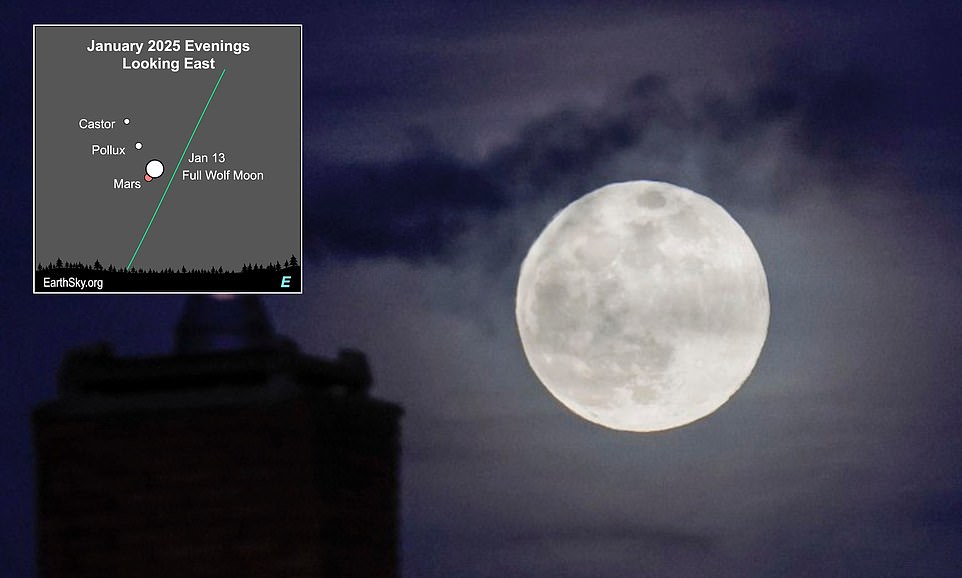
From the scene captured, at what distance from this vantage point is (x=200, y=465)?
25.3 metres

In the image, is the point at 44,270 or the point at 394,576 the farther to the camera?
the point at 394,576

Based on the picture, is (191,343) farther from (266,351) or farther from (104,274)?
(104,274)

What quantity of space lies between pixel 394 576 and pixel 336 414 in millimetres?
3274

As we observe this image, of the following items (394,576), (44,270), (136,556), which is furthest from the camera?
(394,576)

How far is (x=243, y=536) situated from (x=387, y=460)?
3.73m

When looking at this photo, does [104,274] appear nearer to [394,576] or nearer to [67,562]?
[67,562]

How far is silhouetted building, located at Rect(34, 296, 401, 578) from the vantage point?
82.0ft

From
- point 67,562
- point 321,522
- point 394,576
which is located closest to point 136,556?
point 67,562

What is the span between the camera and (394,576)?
90.6ft

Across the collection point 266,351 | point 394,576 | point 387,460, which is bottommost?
point 394,576

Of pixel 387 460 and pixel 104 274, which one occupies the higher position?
pixel 104 274

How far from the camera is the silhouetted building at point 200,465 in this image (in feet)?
82.0

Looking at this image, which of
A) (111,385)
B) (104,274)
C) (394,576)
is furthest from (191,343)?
(394,576)

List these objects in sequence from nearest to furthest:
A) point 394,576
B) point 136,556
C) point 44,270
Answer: point 44,270 < point 136,556 < point 394,576
